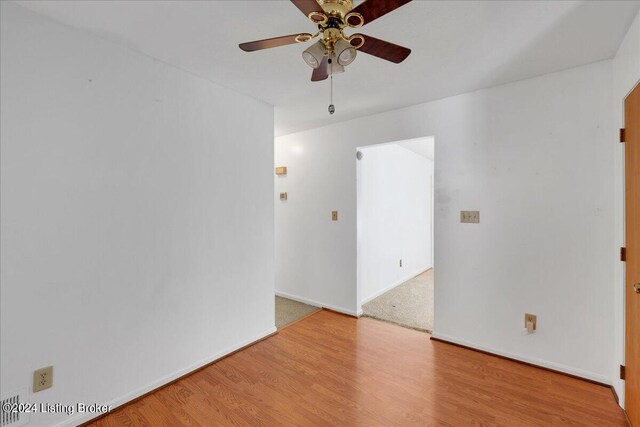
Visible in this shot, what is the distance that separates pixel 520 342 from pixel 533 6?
2.41 m

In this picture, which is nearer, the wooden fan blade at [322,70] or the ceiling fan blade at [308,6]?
the ceiling fan blade at [308,6]

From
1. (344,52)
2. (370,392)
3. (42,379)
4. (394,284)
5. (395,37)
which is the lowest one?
(370,392)

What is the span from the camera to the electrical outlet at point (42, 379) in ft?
5.25

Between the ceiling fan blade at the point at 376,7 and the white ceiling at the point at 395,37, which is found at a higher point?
the white ceiling at the point at 395,37

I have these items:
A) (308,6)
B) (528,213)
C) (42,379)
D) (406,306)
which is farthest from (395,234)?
(42,379)

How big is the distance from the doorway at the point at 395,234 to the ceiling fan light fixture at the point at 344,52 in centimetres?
183

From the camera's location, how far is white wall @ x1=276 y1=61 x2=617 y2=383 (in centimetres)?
215

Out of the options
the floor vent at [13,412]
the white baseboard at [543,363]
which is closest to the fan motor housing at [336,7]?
the floor vent at [13,412]

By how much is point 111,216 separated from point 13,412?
1109 mm

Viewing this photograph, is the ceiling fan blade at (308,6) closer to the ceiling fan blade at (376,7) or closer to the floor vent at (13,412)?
the ceiling fan blade at (376,7)

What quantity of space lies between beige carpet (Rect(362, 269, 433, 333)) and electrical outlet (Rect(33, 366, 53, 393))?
2.78m

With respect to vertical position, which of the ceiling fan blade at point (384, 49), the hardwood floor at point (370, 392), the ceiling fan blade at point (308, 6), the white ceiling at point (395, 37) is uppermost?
the white ceiling at point (395, 37)

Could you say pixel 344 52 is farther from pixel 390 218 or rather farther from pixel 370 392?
pixel 390 218

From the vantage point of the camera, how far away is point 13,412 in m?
1.53
